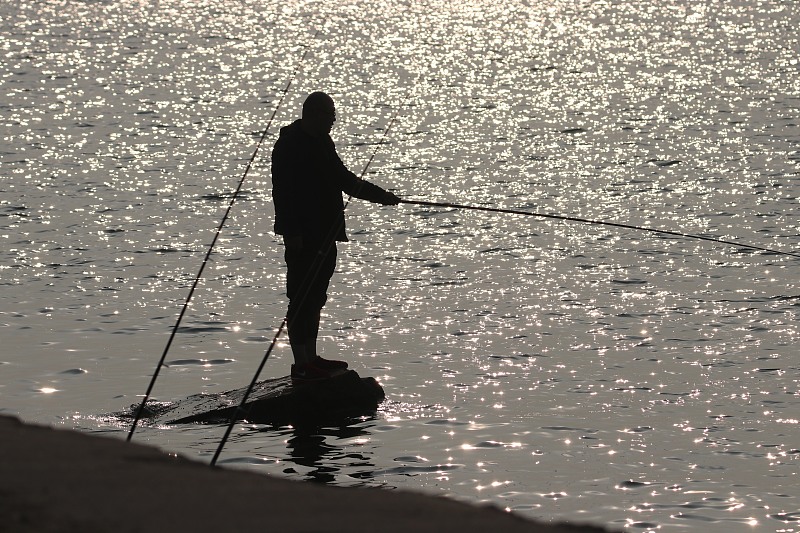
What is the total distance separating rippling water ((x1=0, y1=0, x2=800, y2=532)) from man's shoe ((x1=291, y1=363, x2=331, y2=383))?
0.40 meters

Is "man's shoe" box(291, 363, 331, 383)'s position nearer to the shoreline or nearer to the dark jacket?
the dark jacket

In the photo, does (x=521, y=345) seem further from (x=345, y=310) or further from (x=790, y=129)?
(x=790, y=129)

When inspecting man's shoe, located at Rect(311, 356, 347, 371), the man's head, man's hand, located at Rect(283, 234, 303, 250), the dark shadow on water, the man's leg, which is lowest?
the dark shadow on water

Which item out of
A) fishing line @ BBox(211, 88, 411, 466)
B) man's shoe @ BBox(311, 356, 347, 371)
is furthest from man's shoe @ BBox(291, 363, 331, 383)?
fishing line @ BBox(211, 88, 411, 466)

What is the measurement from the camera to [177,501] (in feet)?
14.6

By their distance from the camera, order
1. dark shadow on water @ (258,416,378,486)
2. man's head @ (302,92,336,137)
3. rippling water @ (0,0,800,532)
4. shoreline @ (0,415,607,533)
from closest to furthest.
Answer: shoreline @ (0,415,607,533) → dark shadow on water @ (258,416,378,486) → rippling water @ (0,0,800,532) → man's head @ (302,92,336,137)

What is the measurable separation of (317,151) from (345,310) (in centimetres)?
365

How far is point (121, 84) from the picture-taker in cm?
3291

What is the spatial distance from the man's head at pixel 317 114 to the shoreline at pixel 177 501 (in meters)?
4.41

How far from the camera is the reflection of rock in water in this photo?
30.1 ft

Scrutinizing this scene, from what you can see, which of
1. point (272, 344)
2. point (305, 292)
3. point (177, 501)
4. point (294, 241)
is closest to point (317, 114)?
point (294, 241)

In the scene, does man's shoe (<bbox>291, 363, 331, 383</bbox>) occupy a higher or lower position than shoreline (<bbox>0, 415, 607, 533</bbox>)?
higher

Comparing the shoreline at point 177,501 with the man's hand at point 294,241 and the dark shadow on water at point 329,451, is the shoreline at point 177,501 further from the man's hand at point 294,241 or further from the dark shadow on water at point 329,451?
the man's hand at point 294,241

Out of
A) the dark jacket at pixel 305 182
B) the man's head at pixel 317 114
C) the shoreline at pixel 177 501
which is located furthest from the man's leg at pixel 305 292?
the shoreline at pixel 177 501
